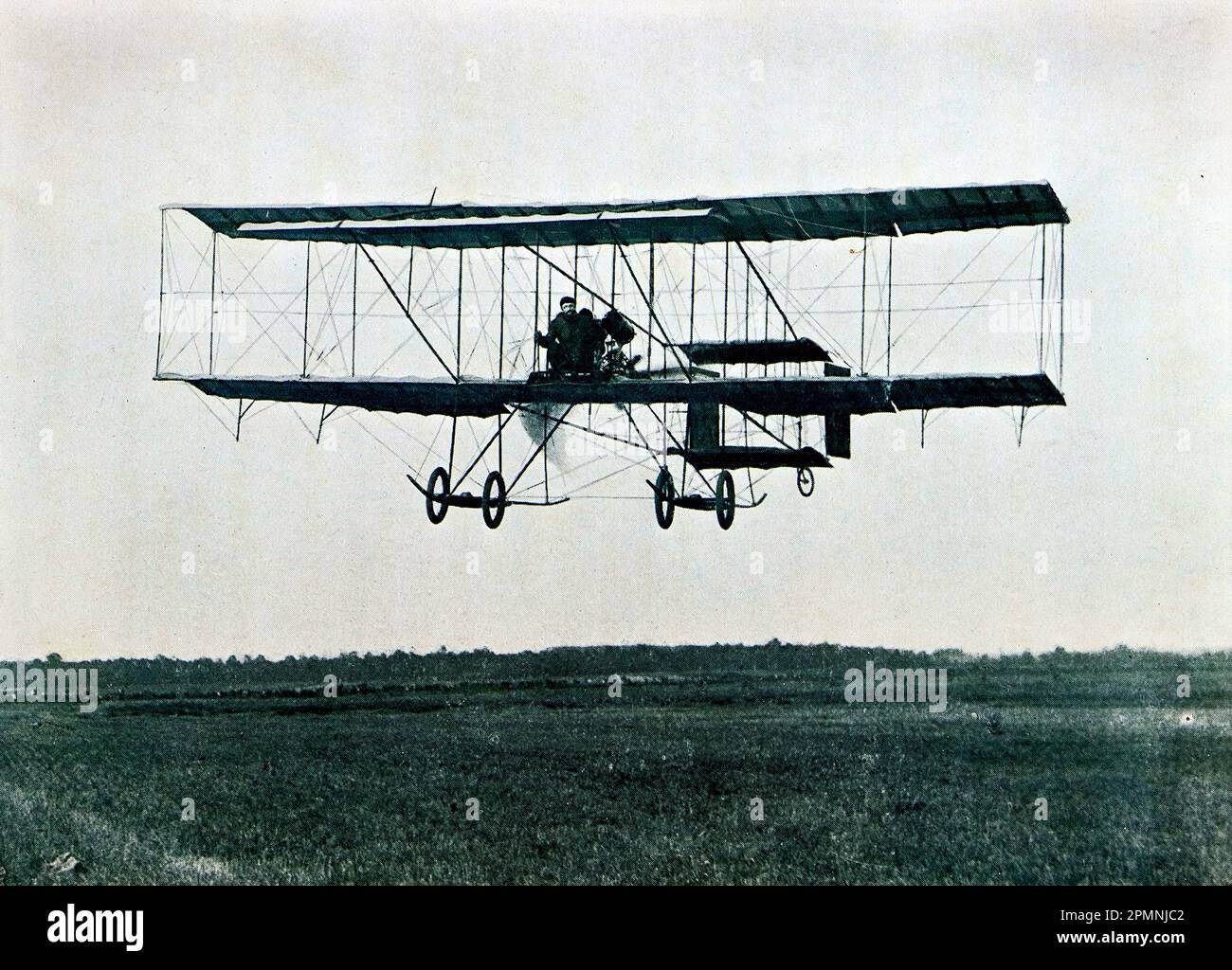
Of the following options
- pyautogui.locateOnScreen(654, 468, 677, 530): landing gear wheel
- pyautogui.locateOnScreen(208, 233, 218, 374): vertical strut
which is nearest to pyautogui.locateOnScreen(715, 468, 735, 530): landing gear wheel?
pyautogui.locateOnScreen(654, 468, 677, 530): landing gear wheel

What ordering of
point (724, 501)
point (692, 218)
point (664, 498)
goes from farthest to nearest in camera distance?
point (724, 501) < point (664, 498) < point (692, 218)

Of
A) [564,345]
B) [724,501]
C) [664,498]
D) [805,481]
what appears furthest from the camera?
[805,481]

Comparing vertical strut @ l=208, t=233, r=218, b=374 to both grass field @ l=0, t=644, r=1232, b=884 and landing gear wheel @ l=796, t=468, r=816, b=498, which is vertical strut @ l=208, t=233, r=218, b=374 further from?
landing gear wheel @ l=796, t=468, r=816, b=498

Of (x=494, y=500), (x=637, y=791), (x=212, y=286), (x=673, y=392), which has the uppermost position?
(x=212, y=286)

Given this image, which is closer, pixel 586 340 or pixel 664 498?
pixel 586 340

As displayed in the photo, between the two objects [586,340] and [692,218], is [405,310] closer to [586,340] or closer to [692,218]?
[586,340]

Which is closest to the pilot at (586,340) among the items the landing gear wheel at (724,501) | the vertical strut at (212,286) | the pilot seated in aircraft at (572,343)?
the pilot seated in aircraft at (572,343)

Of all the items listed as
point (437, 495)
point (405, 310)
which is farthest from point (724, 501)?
point (405, 310)
